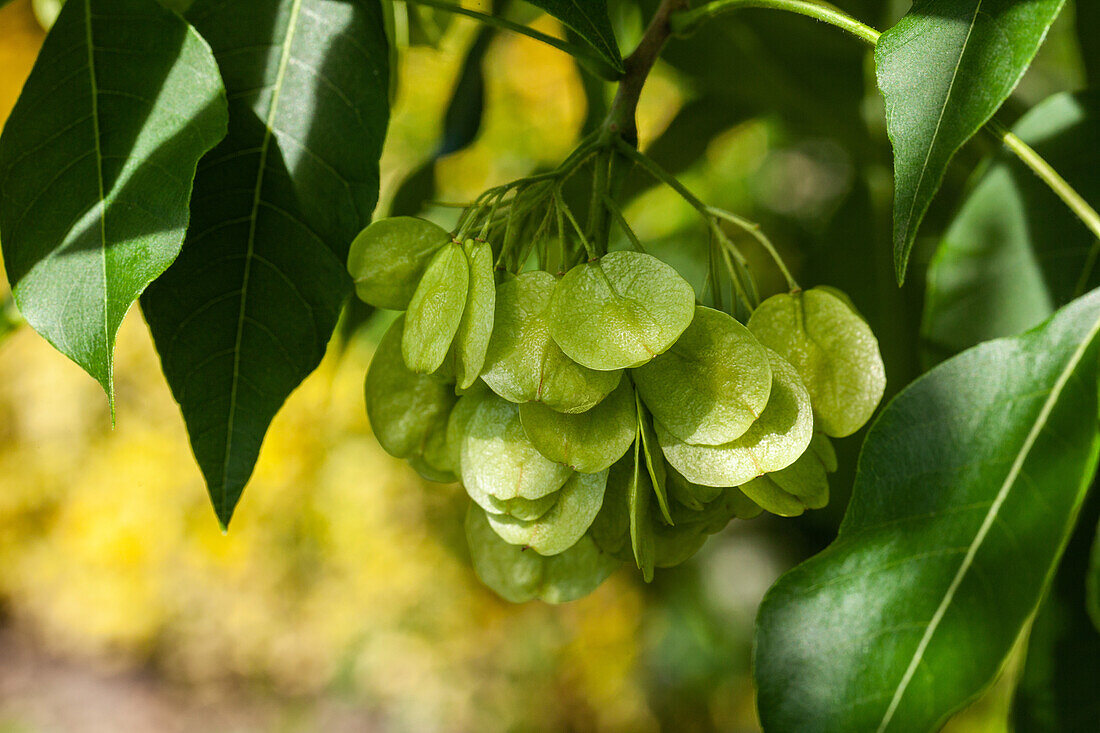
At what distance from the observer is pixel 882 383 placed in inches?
15.1

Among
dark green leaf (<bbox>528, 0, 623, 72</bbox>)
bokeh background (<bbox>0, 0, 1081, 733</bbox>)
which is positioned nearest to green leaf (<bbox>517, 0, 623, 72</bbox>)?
dark green leaf (<bbox>528, 0, 623, 72</bbox>)

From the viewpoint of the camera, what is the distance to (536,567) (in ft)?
1.42

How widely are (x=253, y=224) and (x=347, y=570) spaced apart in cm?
234

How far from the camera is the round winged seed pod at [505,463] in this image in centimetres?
36

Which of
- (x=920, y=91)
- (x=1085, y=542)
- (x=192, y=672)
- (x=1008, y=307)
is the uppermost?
(x=920, y=91)

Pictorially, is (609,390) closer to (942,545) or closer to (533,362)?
(533,362)

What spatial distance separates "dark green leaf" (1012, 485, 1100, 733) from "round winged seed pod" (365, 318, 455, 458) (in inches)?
17.7

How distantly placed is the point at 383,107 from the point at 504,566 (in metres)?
0.24

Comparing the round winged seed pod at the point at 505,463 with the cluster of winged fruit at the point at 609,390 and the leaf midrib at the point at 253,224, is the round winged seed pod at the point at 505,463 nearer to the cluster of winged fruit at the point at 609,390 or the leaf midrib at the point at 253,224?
the cluster of winged fruit at the point at 609,390

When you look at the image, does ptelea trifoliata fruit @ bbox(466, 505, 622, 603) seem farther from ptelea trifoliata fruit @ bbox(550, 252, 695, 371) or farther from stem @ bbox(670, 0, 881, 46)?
stem @ bbox(670, 0, 881, 46)

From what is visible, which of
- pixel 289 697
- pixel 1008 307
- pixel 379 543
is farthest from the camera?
pixel 289 697

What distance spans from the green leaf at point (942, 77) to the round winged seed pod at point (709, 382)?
7 cm

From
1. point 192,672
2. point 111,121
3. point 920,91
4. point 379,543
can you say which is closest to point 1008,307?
point 920,91

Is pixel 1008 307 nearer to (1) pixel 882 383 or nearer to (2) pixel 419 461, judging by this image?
(1) pixel 882 383
